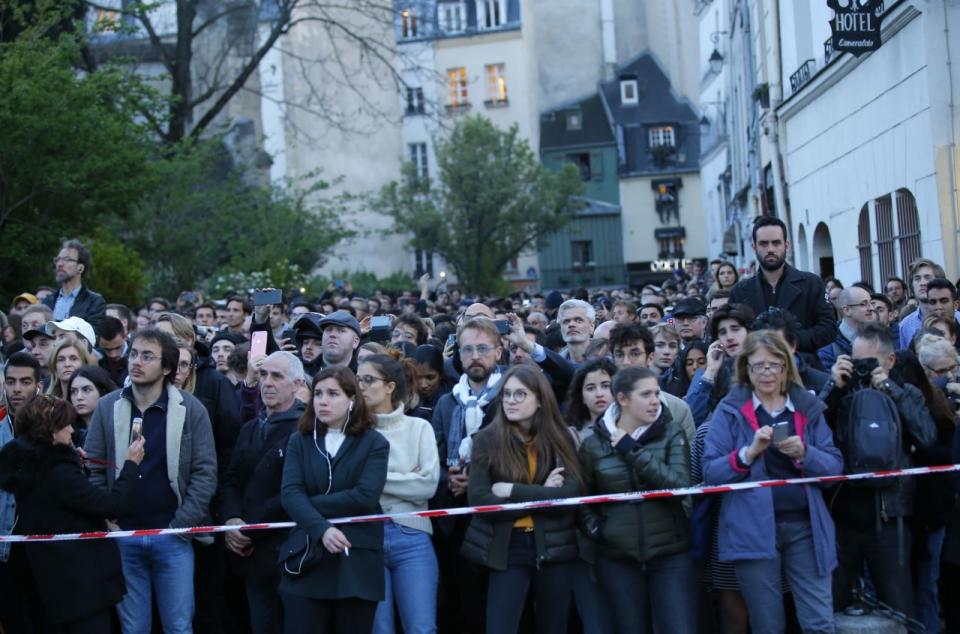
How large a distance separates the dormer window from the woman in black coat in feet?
177

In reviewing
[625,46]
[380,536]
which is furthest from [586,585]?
[625,46]

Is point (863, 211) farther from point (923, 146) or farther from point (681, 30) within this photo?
point (681, 30)

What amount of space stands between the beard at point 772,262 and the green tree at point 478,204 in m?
36.7

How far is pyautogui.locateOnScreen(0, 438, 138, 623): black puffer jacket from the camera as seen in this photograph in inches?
284

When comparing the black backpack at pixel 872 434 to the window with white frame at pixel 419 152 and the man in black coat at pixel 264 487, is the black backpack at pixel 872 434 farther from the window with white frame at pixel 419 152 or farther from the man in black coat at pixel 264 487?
the window with white frame at pixel 419 152

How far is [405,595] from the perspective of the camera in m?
7.30

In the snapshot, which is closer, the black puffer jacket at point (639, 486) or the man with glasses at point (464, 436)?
the black puffer jacket at point (639, 486)

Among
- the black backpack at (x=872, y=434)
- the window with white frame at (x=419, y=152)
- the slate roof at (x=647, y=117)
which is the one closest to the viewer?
the black backpack at (x=872, y=434)

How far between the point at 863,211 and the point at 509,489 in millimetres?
12865

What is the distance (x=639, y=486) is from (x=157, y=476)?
2957 millimetres

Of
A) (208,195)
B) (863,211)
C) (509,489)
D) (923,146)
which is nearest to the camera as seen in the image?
(509,489)

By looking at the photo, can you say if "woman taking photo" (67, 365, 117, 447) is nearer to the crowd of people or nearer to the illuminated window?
the crowd of people

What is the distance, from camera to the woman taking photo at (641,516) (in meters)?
7.00

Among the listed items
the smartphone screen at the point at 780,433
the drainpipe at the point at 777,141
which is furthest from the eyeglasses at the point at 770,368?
the drainpipe at the point at 777,141
